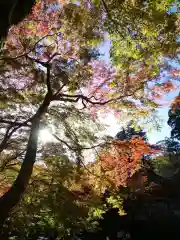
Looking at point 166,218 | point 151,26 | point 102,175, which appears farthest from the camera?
point 166,218

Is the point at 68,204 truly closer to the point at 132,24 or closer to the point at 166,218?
the point at 132,24

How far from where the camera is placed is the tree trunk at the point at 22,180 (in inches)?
250

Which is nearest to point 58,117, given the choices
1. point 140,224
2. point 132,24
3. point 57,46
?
point 57,46

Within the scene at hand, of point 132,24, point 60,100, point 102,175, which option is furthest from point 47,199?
point 132,24

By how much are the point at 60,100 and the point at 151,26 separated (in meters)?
4.52

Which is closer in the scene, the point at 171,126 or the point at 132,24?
the point at 132,24

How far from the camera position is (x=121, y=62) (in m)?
5.71

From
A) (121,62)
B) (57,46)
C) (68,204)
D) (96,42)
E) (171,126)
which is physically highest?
(171,126)

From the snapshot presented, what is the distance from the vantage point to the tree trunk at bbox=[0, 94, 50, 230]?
20.9ft

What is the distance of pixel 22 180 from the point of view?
6.92 m

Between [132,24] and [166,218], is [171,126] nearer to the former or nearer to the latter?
[166,218]

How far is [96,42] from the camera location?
6293 millimetres

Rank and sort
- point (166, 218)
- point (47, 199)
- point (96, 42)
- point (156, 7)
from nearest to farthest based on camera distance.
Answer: point (156, 7)
point (96, 42)
point (47, 199)
point (166, 218)

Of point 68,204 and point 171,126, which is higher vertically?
point 171,126
